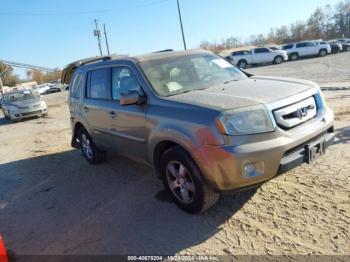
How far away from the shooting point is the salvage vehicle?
3.42 m

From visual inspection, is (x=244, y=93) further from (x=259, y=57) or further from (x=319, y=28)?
(x=319, y=28)

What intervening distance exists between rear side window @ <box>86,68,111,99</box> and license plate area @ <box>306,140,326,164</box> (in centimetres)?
295

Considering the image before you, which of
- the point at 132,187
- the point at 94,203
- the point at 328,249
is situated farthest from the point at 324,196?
Result: the point at 94,203

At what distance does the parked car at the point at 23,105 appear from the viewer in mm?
16156

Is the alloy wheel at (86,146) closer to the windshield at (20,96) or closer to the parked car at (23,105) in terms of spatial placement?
the parked car at (23,105)

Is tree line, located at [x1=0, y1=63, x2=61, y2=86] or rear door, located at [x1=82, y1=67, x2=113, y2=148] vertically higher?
tree line, located at [x1=0, y1=63, x2=61, y2=86]

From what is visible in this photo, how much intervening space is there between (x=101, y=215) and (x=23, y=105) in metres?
13.6

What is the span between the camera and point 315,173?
4.64m

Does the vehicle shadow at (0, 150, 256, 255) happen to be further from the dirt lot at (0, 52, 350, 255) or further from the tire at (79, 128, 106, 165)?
the tire at (79, 128, 106, 165)

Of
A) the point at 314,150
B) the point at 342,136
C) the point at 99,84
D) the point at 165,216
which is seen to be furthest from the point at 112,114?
the point at 342,136

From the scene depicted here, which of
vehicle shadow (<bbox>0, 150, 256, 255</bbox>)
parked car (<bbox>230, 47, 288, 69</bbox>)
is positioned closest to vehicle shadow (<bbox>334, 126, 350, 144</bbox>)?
vehicle shadow (<bbox>0, 150, 256, 255</bbox>)

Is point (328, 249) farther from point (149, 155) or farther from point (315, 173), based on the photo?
point (149, 155)

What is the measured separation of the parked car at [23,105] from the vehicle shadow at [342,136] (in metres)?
13.8

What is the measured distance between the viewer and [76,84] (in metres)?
6.70
